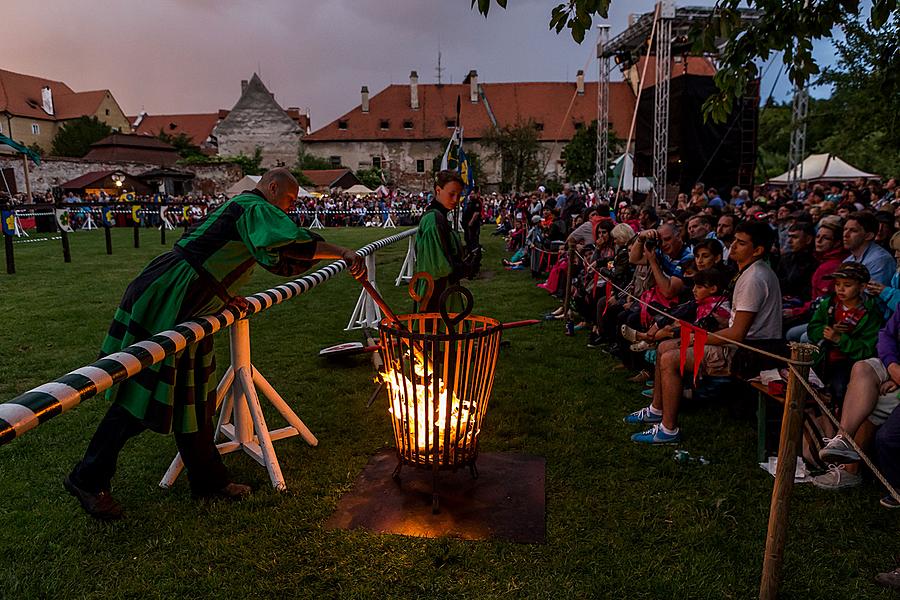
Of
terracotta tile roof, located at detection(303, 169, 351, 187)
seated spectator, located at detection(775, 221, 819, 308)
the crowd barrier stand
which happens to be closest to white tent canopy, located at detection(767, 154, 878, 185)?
seated spectator, located at detection(775, 221, 819, 308)

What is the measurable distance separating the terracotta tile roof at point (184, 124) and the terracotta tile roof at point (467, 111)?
94.4 feet

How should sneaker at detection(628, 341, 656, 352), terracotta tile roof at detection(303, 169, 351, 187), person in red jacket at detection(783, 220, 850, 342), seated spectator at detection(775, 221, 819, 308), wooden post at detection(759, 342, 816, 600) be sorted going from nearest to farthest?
wooden post at detection(759, 342, 816, 600)
sneaker at detection(628, 341, 656, 352)
person in red jacket at detection(783, 220, 850, 342)
seated spectator at detection(775, 221, 819, 308)
terracotta tile roof at detection(303, 169, 351, 187)

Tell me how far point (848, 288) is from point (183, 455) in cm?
442

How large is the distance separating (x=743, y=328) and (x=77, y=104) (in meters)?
80.3

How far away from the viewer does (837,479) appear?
146 inches

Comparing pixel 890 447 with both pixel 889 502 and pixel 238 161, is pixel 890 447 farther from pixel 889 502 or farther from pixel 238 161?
pixel 238 161

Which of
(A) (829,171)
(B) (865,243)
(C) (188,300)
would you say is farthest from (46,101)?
Result: (B) (865,243)

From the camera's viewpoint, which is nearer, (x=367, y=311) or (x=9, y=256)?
(x=367, y=311)

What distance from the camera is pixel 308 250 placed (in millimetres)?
3049

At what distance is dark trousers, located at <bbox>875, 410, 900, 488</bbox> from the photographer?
3.27m

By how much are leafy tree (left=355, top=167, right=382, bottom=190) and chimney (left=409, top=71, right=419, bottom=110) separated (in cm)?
764

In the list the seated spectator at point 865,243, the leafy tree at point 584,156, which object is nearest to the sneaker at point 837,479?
the seated spectator at point 865,243

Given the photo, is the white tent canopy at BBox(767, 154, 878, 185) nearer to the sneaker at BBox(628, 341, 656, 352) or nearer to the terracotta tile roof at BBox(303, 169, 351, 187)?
the sneaker at BBox(628, 341, 656, 352)

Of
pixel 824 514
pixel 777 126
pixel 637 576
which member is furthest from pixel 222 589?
pixel 777 126
